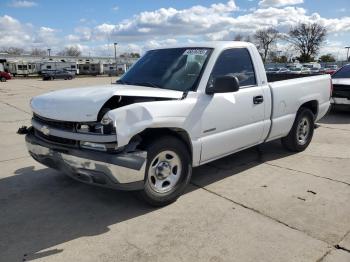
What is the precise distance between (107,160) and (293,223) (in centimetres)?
206

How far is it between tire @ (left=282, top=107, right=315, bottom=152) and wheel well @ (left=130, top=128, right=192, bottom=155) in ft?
8.81

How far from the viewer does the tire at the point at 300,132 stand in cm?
626

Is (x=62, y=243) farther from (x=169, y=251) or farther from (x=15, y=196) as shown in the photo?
(x=15, y=196)

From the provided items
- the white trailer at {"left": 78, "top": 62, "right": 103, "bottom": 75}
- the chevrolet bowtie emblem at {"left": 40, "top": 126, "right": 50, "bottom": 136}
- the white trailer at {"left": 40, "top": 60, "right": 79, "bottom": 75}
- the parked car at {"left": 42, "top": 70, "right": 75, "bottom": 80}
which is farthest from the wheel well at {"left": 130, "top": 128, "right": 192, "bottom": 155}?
the white trailer at {"left": 78, "top": 62, "right": 103, "bottom": 75}

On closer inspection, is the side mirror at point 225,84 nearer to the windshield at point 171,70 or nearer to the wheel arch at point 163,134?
the windshield at point 171,70

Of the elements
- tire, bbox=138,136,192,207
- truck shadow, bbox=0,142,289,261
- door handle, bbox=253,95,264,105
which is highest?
door handle, bbox=253,95,264,105

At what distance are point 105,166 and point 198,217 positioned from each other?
1.19 meters

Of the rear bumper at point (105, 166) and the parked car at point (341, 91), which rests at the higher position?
the parked car at point (341, 91)

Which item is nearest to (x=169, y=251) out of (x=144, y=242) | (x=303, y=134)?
(x=144, y=242)

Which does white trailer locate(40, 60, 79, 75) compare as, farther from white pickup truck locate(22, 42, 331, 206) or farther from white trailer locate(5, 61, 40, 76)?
white pickup truck locate(22, 42, 331, 206)

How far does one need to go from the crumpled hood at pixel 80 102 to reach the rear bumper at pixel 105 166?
1.19ft

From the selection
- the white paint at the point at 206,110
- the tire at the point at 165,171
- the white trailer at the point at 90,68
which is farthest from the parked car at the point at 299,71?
the white trailer at the point at 90,68

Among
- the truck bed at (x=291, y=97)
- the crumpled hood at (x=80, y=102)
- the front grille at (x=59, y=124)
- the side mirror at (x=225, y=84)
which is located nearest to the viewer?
the crumpled hood at (x=80, y=102)

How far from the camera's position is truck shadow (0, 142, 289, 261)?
11.5ft
